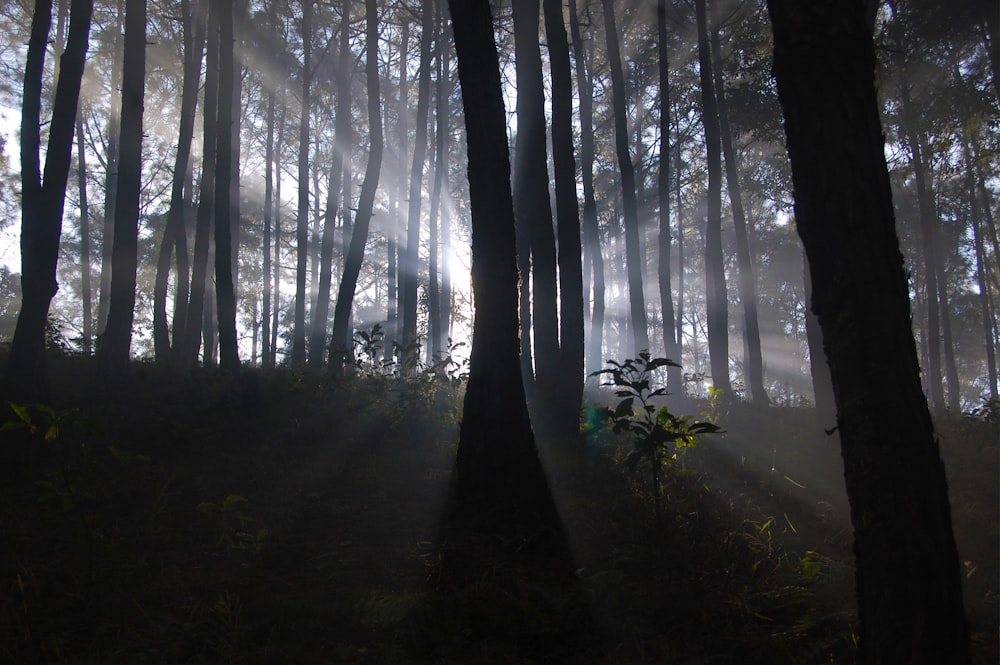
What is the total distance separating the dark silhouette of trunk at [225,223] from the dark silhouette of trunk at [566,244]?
16.5ft

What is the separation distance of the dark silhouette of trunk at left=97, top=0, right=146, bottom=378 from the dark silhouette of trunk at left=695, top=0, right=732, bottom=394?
37.6 feet

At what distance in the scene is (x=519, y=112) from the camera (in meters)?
11.3

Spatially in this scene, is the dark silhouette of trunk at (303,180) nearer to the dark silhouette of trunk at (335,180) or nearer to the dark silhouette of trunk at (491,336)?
the dark silhouette of trunk at (335,180)

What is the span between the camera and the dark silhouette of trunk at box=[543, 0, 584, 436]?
939cm

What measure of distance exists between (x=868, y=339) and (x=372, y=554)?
12.8ft

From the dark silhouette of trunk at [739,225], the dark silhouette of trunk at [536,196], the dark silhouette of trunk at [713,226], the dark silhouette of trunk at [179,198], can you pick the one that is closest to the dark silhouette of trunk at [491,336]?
the dark silhouette of trunk at [536,196]

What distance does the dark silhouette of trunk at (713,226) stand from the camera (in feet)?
50.9

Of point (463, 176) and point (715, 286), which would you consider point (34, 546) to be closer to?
point (715, 286)

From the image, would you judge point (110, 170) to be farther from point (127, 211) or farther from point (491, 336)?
point (491, 336)

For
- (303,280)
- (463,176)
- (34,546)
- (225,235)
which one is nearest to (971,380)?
(463,176)

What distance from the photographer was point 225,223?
35.0 feet

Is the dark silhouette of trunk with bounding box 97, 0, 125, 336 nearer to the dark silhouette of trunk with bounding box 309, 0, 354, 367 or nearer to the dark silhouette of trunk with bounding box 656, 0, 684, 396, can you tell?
the dark silhouette of trunk with bounding box 309, 0, 354, 367

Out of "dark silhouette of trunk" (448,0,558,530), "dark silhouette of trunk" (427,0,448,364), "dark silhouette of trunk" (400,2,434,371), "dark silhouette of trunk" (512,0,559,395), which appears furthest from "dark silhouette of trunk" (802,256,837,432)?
"dark silhouette of trunk" (427,0,448,364)

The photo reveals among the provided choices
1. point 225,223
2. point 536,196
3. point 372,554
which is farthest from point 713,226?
point 372,554
